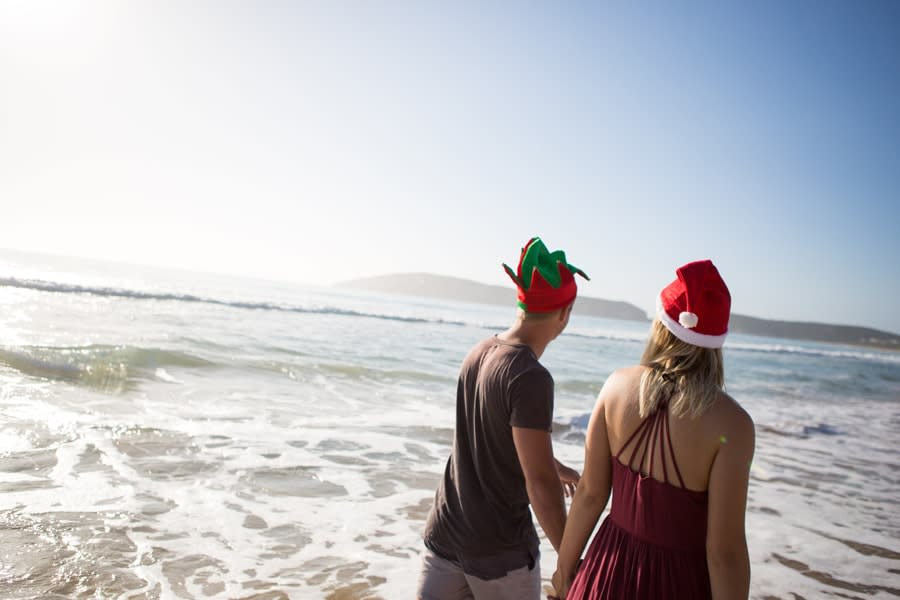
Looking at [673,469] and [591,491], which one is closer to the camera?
[673,469]

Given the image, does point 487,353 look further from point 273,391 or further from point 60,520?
point 273,391

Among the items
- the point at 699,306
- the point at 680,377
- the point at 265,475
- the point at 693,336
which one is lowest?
the point at 265,475

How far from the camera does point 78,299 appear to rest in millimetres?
24812

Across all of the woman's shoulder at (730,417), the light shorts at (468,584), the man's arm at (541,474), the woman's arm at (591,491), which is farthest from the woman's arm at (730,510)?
the light shorts at (468,584)

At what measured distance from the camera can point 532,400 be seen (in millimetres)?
2193

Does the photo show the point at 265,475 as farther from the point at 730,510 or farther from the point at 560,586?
the point at 730,510

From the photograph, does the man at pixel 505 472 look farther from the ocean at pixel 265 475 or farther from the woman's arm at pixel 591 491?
the ocean at pixel 265 475

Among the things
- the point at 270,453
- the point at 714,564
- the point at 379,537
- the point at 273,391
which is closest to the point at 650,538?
the point at 714,564

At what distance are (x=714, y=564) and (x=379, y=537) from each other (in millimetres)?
4024

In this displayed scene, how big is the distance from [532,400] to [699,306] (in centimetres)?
68

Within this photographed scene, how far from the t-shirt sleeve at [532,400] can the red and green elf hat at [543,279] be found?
0.31 metres

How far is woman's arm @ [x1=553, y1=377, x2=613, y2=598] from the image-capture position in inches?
86.6

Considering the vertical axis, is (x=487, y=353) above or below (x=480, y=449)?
above

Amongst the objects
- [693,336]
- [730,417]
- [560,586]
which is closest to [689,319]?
A: [693,336]
